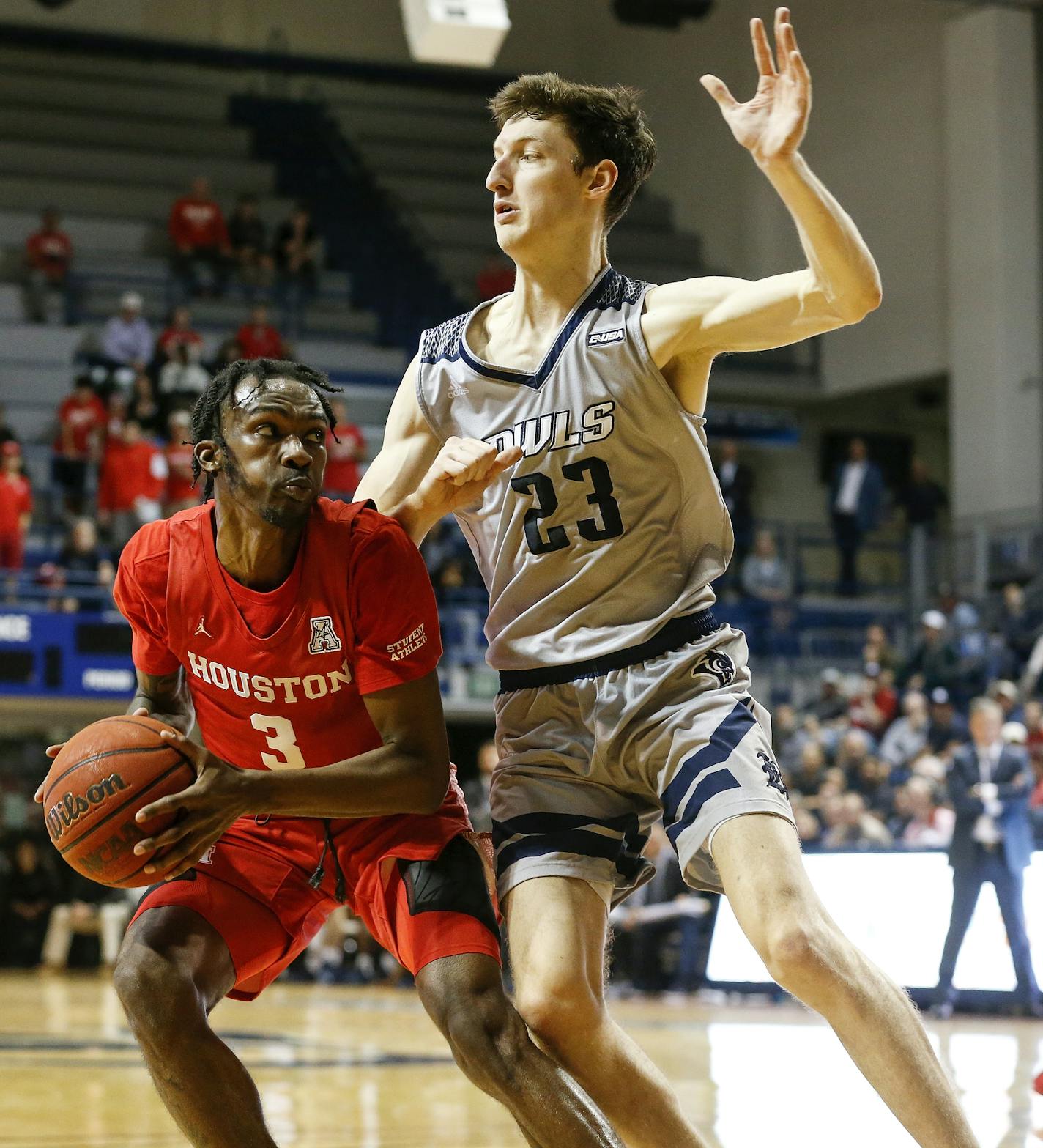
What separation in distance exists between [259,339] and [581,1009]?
15.2 metres

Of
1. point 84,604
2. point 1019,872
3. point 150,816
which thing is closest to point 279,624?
point 150,816

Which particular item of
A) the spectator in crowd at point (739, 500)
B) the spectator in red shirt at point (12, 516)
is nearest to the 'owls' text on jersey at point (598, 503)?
the spectator in red shirt at point (12, 516)

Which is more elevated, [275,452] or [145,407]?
[145,407]

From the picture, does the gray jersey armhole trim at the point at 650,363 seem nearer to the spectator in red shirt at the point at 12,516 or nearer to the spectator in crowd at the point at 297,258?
the spectator in red shirt at the point at 12,516

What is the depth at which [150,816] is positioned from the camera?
11.3 feet

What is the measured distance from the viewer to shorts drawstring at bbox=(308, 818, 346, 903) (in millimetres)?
3934

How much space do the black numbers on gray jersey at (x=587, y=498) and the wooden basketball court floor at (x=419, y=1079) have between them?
251 cm

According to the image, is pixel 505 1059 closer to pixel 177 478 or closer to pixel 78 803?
pixel 78 803

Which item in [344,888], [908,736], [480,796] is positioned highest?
[344,888]

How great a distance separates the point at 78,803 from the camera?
11.9 ft

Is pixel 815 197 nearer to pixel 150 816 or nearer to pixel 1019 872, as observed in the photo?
pixel 150 816

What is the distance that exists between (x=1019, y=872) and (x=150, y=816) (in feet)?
26.2

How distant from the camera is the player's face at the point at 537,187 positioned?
13.5 ft

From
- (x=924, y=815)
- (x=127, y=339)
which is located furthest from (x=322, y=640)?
(x=127, y=339)
